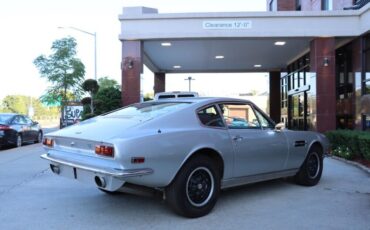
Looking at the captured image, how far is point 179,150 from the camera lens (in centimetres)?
532

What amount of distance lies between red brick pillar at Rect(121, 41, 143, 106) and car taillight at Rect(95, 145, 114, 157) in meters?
11.1

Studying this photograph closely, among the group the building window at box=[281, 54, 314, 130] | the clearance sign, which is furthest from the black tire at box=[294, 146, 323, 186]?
the building window at box=[281, 54, 314, 130]

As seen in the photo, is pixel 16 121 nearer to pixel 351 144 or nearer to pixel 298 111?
pixel 351 144

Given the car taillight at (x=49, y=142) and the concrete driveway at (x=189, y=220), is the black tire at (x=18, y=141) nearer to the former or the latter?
the concrete driveway at (x=189, y=220)

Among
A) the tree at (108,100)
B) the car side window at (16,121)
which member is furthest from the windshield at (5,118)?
the tree at (108,100)

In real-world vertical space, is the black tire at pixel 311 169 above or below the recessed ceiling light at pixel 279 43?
below


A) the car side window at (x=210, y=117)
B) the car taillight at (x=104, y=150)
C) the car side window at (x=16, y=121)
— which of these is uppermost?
the car side window at (x=210, y=117)

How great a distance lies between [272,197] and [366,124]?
9.77 metres

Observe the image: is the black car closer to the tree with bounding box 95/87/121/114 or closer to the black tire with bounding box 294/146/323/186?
the tree with bounding box 95/87/121/114

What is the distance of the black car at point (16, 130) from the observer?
15988 millimetres

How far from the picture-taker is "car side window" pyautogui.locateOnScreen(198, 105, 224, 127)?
5977 mm

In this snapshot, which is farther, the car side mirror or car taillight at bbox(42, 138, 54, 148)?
the car side mirror

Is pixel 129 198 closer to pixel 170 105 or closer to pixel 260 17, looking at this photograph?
pixel 170 105

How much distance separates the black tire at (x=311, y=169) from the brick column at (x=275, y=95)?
19.8 metres
